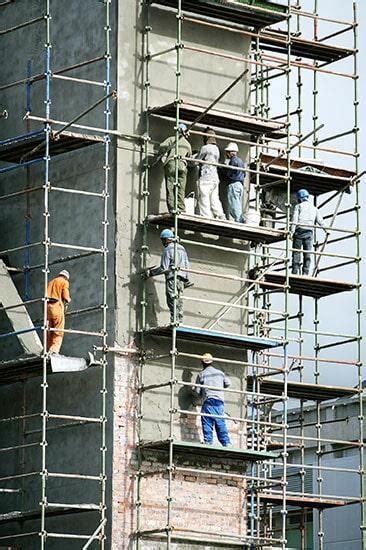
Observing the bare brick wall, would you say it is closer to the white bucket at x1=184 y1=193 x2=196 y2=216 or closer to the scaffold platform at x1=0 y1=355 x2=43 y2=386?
the scaffold platform at x1=0 y1=355 x2=43 y2=386

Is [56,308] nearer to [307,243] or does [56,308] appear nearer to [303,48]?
[307,243]

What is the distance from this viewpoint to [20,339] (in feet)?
119

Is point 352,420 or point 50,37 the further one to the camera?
point 352,420

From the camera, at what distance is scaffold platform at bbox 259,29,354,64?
40250 mm

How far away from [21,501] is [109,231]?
210 inches

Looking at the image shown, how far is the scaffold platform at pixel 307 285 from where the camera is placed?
38562mm

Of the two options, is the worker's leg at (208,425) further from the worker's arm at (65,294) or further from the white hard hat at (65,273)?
the white hard hat at (65,273)

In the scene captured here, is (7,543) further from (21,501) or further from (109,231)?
(109,231)

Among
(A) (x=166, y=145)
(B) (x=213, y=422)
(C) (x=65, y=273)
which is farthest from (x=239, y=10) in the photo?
(B) (x=213, y=422)

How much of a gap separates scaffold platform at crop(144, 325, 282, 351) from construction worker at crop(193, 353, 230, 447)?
0.41m

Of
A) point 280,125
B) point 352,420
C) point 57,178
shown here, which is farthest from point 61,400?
point 352,420

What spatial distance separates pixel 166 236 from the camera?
36.0 metres

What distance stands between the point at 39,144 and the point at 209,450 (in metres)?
6.50

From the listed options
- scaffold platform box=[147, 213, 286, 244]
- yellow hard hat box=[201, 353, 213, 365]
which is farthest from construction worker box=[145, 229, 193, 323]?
yellow hard hat box=[201, 353, 213, 365]
